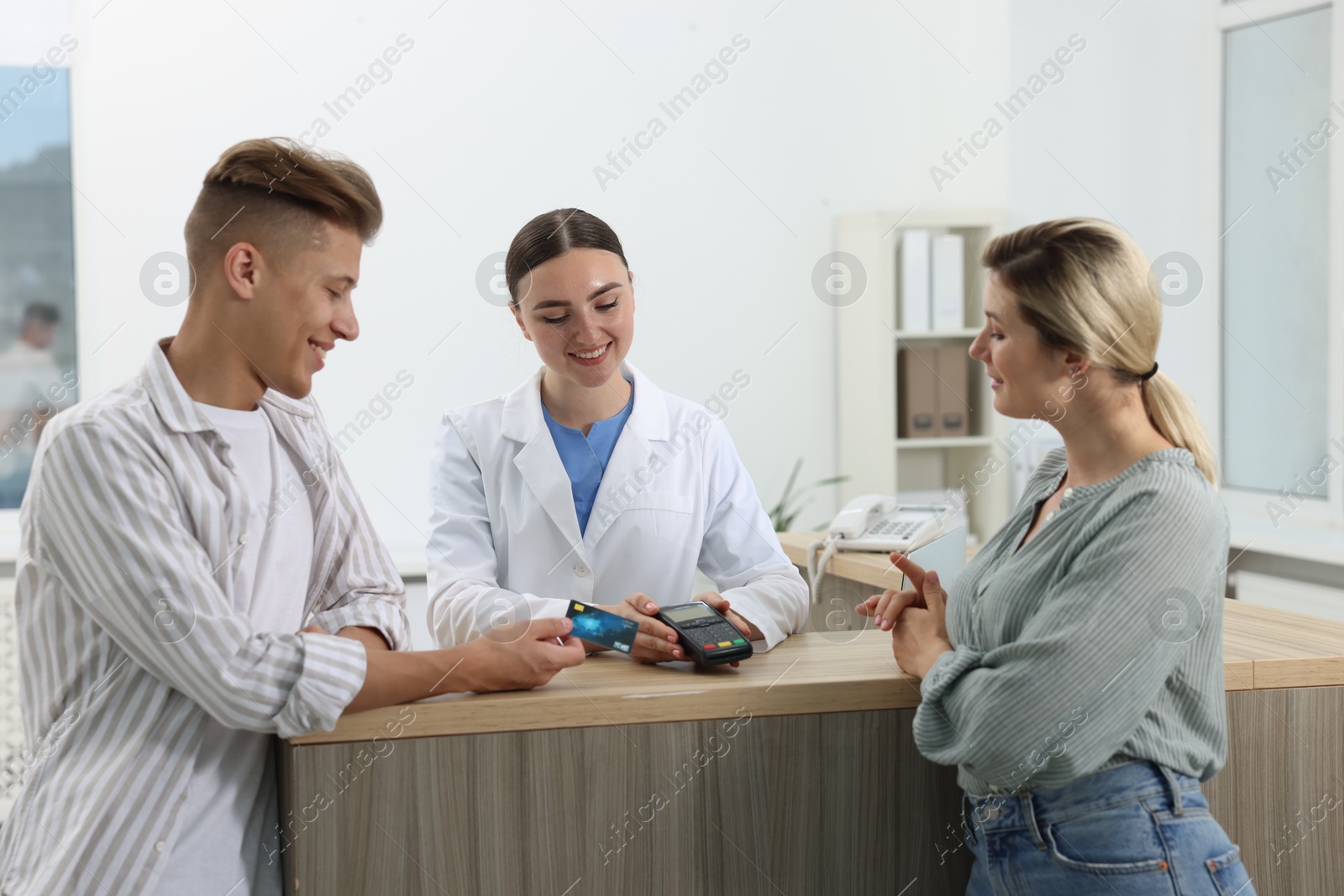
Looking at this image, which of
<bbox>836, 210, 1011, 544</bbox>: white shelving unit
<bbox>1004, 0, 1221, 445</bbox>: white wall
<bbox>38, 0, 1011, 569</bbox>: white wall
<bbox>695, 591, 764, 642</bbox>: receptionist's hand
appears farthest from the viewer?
<bbox>836, 210, 1011, 544</bbox>: white shelving unit

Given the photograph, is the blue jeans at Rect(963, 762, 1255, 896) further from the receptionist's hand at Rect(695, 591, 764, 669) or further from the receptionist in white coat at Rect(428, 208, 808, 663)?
the receptionist in white coat at Rect(428, 208, 808, 663)

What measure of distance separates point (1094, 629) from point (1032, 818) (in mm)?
257

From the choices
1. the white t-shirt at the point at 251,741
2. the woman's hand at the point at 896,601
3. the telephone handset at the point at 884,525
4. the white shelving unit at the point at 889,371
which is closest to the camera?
the white t-shirt at the point at 251,741

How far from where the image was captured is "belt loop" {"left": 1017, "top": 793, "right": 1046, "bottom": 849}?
1255 mm

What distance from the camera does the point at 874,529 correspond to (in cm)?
274

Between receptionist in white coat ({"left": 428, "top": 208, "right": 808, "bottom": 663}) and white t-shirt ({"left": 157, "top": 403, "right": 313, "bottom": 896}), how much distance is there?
0.45 m

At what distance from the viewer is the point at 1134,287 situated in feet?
4.24

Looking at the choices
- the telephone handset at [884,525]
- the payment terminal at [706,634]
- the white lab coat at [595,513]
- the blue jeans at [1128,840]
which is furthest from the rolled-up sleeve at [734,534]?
the blue jeans at [1128,840]

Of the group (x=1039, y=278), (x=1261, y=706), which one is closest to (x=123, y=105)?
(x=1039, y=278)

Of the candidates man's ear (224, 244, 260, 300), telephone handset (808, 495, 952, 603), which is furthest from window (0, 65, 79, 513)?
man's ear (224, 244, 260, 300)

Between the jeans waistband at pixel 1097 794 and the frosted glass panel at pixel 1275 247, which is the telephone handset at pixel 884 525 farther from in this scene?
the frosted glass panel at pixel 1275 247

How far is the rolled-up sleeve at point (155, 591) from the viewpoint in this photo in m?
1.19

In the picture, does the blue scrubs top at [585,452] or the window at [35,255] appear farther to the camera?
the window at [35,255]

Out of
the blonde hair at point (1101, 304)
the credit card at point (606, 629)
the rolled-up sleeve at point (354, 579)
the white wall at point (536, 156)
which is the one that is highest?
the white wall at point (536, 156)
